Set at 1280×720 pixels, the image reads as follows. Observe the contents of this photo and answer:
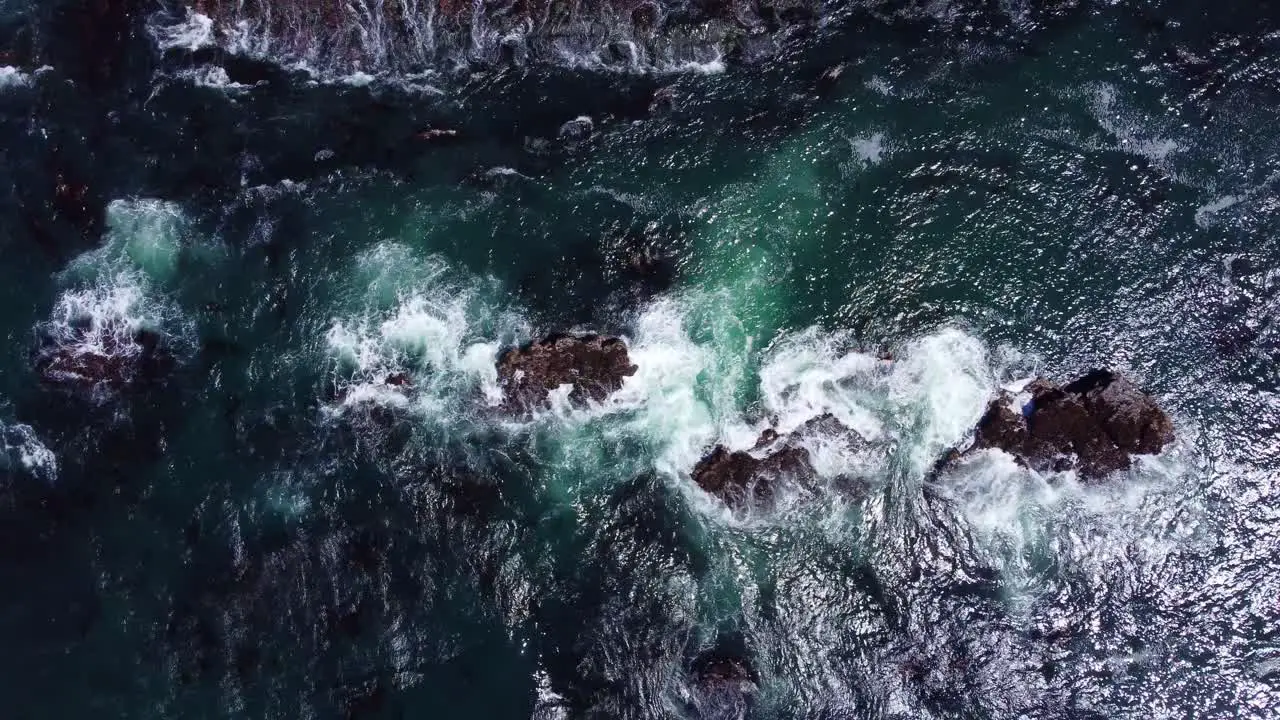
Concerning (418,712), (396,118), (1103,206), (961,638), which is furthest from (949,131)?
(418,712)

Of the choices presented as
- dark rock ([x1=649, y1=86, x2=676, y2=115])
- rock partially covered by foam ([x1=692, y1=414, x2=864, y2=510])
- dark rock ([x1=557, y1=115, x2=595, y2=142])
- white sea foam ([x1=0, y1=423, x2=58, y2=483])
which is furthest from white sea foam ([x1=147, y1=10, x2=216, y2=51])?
rock partially covered by foam ([x1=692, y1=414, x2=864, y2=510])

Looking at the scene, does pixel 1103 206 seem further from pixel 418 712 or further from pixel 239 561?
pixel 239 561

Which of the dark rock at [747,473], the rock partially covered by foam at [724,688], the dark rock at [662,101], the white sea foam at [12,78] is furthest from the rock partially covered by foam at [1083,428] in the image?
the white sea foam at [12,78]

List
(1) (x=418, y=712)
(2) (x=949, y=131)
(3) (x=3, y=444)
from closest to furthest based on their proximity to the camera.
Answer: (1) (x=418, y=712) → (3) (x=3, y=444) → (2) (x=949, y=131)

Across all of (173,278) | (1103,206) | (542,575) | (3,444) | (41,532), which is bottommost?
(542,575)

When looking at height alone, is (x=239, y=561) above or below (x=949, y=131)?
below
